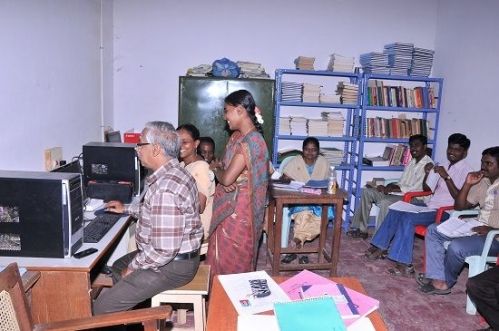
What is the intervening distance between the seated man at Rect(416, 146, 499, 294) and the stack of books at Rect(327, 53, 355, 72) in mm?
2036

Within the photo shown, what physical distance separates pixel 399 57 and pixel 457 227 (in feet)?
7.76

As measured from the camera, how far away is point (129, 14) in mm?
4863

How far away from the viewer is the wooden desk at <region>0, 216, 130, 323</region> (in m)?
1.97

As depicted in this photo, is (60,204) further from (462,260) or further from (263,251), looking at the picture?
(462,260)

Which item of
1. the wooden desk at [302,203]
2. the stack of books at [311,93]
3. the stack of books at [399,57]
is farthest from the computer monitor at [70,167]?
the stack of books at [399,57]

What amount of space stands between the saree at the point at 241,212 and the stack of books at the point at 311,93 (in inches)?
95.4

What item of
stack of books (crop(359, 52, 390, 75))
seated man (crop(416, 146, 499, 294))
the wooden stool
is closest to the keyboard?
the wooden stool

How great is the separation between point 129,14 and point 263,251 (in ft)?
10.4

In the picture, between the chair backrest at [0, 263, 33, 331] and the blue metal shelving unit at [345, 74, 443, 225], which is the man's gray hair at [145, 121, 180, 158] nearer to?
the chair backrest at [0, 263, 33, 331]

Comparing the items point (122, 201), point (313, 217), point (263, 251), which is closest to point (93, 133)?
point (122, 201)

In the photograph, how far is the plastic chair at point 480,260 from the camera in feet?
10.3

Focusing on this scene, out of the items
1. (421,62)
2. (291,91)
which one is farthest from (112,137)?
(421,62)

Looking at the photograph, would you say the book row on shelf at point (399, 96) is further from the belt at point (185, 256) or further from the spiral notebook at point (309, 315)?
the spiral notebook at point (309, 315)

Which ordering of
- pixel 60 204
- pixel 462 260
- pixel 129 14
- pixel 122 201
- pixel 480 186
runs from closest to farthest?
pixel 60 204 < pixel 122 201 < pixel 462 260 < pixel 480 186 < pixel 129 14
